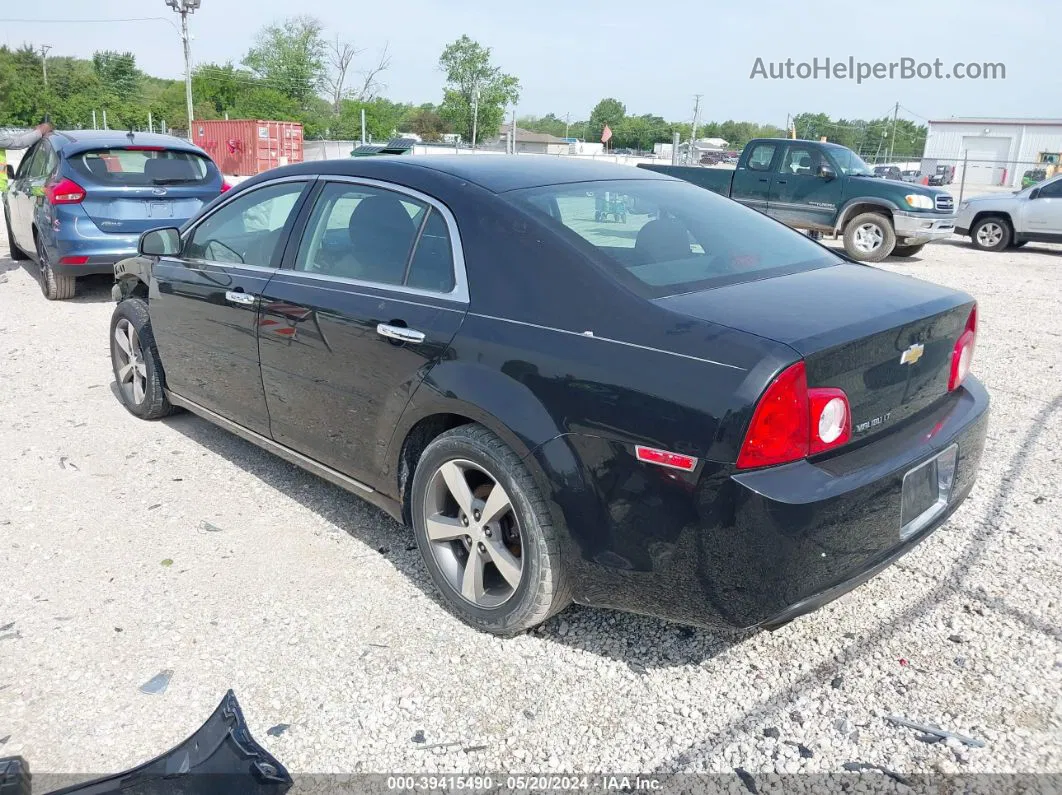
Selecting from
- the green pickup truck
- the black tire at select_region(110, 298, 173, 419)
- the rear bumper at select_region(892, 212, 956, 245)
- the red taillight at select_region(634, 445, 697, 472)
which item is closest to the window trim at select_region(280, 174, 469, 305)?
the red taillight at select_region(634, 445, 697, 472)

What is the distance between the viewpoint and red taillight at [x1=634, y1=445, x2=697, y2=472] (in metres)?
2.31

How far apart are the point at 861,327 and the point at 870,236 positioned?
12.4 meters

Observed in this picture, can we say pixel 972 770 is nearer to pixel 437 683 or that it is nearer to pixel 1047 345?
pixel 437 683

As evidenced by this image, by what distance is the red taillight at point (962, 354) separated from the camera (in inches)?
118

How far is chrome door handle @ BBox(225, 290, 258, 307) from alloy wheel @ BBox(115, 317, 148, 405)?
53.7 inches

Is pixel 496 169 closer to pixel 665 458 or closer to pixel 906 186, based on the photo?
pixel 665 458

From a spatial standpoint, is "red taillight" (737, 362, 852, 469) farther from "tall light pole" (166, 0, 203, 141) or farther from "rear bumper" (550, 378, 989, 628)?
"tall light pole" (166, 0, 203, 141)

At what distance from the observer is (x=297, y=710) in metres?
2.64

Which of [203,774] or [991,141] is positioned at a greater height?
[991,141]

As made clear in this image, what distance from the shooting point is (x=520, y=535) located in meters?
2.79

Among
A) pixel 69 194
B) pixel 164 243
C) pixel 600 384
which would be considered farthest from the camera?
pixel 69 194

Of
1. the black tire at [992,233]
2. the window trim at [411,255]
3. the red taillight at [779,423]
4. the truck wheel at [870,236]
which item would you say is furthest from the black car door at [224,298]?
the black tire at [992,233]

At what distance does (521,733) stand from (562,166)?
7.53 feet

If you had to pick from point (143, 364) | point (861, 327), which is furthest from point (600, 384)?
point (143, 364)
